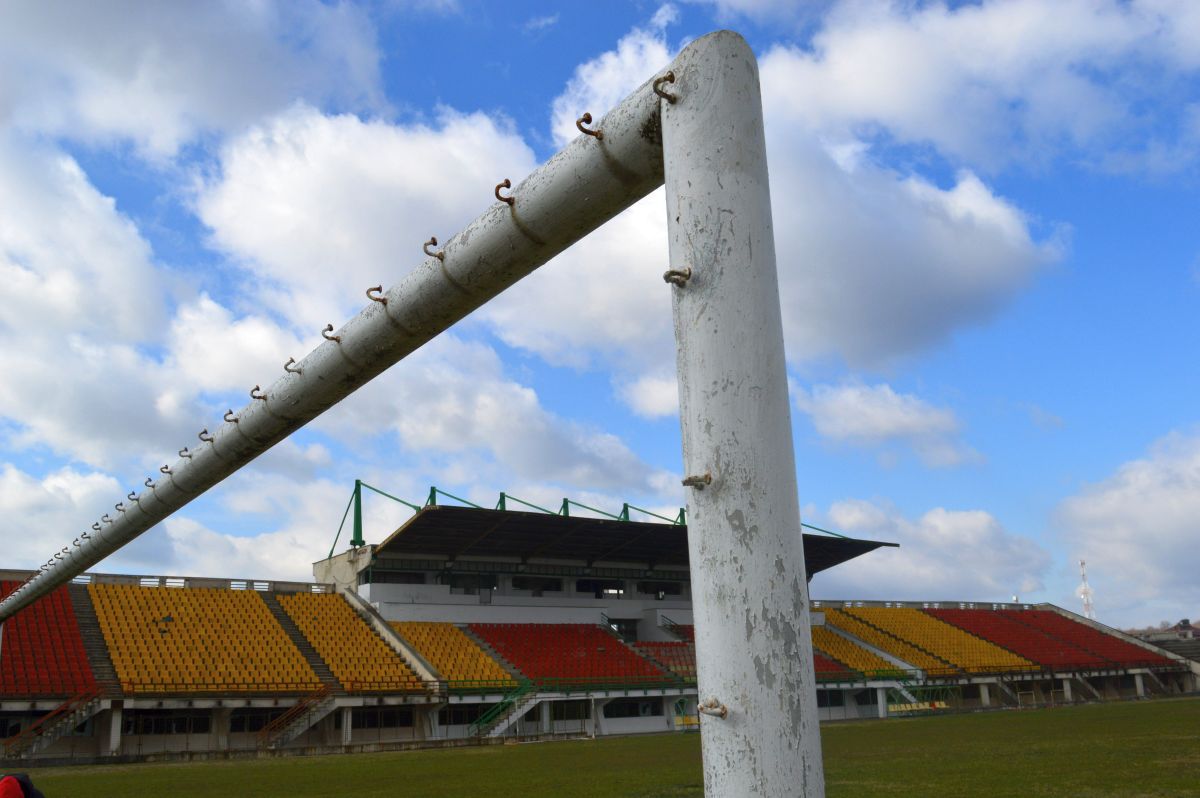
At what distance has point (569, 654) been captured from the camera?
3747cm

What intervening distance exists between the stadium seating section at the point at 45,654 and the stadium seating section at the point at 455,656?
11.0 metres

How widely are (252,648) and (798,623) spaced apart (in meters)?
32.5

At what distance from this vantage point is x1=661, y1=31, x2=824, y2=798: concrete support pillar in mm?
1765

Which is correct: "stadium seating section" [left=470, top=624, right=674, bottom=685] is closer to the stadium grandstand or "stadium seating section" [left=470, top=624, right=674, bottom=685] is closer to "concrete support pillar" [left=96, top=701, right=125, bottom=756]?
the stadium grandstand

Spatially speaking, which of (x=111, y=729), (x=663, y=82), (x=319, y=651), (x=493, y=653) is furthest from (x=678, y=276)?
(x=493, y=653)

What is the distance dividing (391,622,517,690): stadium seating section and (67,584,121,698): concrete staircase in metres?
10.2

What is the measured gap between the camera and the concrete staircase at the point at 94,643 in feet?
87.5

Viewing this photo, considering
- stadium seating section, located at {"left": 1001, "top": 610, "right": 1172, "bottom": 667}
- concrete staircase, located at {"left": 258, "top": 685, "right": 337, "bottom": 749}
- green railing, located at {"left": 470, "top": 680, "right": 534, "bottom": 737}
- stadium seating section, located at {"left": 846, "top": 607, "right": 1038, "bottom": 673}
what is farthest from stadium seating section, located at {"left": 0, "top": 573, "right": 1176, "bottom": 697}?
stadium seating section, located at {"left": 1001, "top": 610, "right": 1172, "bottom": 667}

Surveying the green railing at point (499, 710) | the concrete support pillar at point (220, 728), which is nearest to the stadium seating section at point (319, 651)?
the green railing at point (499, 710)

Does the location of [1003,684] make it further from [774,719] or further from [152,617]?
[774,719]

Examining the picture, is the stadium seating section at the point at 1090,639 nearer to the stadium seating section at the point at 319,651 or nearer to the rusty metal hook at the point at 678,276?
the stadium seating section at the point at 319,651

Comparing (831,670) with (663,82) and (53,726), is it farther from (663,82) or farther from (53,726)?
(663,82)

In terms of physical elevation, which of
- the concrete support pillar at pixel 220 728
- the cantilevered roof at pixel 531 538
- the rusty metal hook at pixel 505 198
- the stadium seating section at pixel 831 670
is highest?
the cantilevered roof at pixel 531 538

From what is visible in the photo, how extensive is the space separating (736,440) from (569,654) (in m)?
37.1
